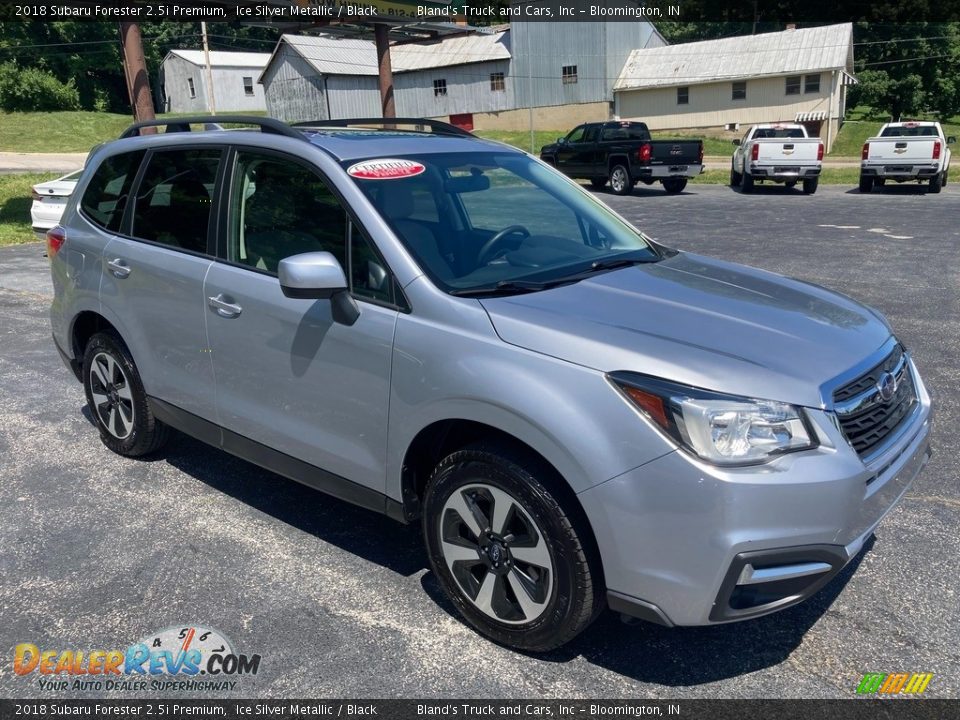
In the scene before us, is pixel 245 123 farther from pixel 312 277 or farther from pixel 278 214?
pixel 312 277

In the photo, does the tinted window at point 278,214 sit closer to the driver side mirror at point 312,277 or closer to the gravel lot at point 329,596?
the driver side mirror at point 312,277

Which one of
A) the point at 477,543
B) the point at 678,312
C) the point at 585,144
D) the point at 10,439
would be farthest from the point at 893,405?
the point at 585,144

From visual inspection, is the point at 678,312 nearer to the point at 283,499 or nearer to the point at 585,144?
the point at 283,499

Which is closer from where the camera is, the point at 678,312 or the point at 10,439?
the point at 678,312

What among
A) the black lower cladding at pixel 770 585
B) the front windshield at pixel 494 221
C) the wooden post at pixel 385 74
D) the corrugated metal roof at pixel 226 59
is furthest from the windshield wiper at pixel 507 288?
the corrugated metal roof at pixel 226 59

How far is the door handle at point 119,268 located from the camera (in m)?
4.58

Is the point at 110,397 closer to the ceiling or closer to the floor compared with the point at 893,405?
closer to the floor

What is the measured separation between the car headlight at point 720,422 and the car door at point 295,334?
42.4 inches

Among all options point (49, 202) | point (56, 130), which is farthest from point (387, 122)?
point (56, 130)

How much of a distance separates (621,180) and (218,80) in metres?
52.5

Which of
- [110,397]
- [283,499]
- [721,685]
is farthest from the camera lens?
[110,397]

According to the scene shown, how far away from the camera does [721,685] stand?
2965mm

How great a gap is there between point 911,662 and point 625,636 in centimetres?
101

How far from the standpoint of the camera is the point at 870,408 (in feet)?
9.77
